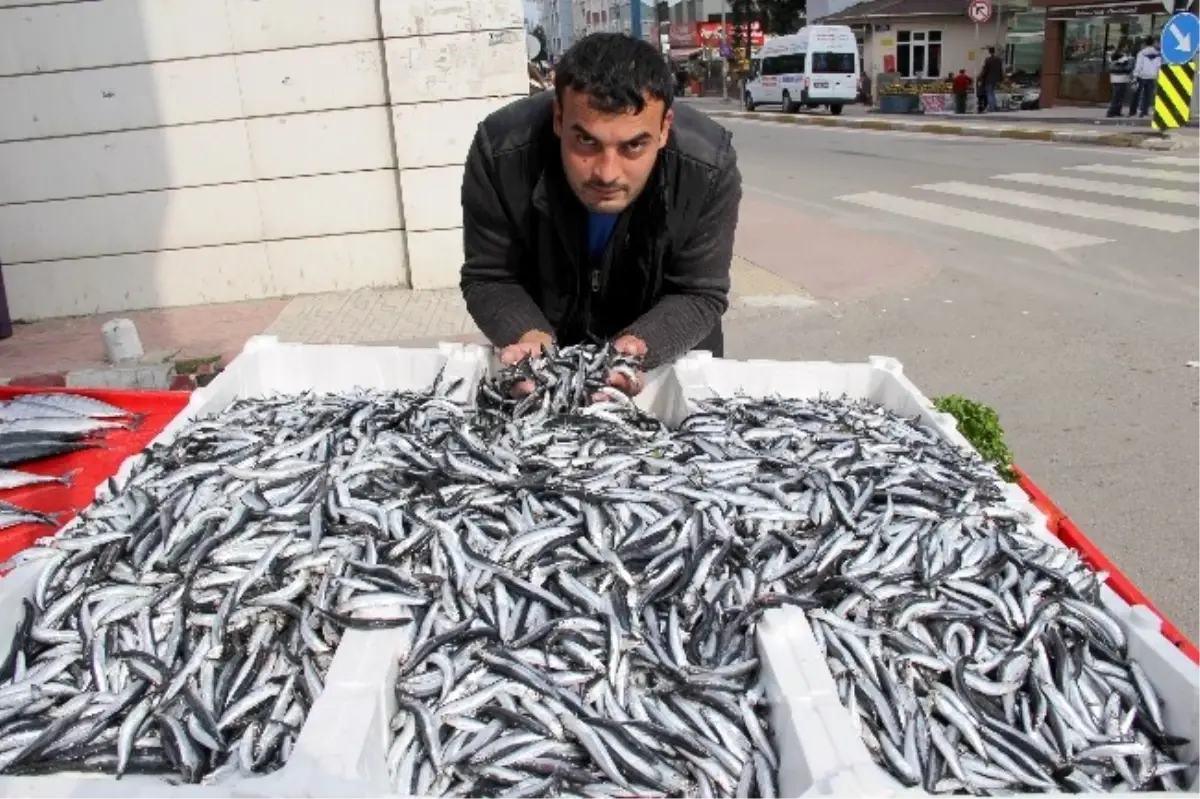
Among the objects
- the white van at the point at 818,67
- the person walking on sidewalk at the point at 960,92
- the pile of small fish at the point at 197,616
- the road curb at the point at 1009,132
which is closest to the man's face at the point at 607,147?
the pile of small fish at the point at 197,616

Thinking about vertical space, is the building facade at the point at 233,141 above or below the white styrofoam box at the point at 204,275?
above

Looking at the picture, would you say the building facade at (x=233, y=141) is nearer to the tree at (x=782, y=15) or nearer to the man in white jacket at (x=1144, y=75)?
the man in white jacket at (x=1144, y=75)

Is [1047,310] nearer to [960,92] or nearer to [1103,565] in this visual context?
[1103,565]

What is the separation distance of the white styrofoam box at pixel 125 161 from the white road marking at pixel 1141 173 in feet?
39.1

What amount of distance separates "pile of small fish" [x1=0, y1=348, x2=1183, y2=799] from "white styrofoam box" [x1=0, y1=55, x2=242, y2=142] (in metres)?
7.00

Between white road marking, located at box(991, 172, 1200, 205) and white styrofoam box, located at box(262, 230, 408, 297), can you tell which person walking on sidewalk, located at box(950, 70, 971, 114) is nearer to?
white road marking, located at box(991, 172, 1200, 205)

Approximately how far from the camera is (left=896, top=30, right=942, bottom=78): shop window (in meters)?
48.9

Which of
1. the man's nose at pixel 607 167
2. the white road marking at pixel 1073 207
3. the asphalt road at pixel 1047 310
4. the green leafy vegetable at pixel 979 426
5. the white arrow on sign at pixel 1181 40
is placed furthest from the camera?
the white arrow on sign at pixel 1181 40

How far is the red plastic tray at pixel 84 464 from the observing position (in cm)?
330

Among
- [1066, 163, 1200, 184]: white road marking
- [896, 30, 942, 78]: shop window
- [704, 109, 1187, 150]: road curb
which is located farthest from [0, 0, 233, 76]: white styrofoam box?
[896, 30, 942, 78]: shop window

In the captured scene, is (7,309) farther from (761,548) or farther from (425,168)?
(761,548)

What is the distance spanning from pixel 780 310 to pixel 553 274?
552 centimetres

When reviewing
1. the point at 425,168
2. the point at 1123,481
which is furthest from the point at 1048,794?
the point at 425,168

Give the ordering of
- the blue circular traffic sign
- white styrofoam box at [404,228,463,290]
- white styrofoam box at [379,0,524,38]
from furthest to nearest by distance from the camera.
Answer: the blue circular traffic sign → white styrofoam box at [404,228,463,290] → white styrofoam box at [379,0,524,38]
